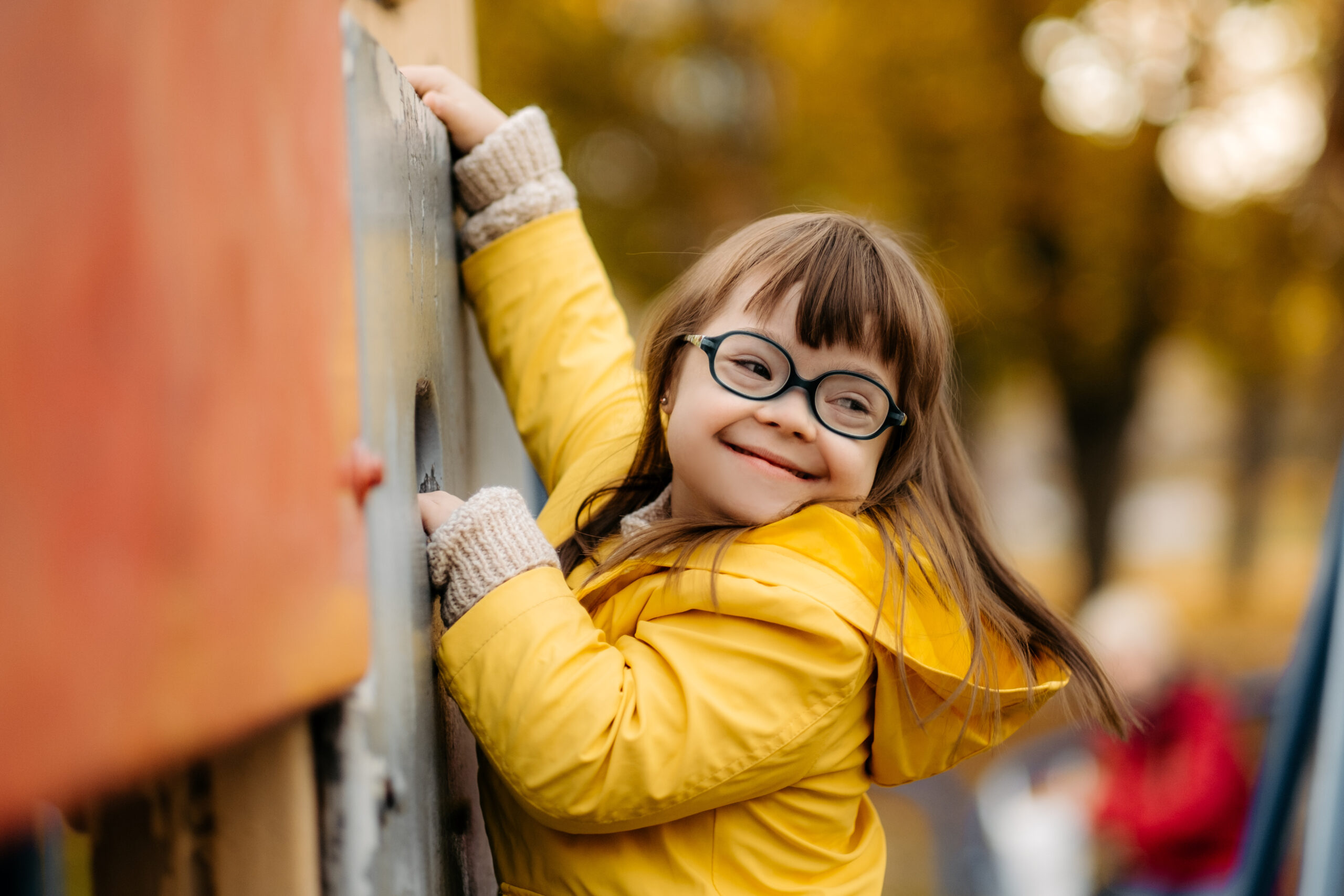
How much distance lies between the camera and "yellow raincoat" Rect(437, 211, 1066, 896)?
126cm

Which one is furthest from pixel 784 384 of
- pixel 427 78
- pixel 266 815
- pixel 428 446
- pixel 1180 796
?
pixel 1180 796

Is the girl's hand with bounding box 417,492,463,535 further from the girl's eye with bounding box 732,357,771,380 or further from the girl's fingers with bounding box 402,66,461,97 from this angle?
the girl's fingers with bounding box 402,66,461,97

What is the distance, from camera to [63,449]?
573 millimetres

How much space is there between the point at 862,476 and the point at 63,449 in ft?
3.75

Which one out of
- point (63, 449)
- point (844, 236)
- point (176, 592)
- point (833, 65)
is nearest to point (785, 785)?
point (844, 236)

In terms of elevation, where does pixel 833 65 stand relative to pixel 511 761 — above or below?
above

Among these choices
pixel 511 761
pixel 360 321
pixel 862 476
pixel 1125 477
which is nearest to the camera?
pixel 360 321

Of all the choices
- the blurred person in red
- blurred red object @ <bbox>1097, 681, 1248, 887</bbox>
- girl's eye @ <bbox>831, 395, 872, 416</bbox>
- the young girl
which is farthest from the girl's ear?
blurred red object @ <bbox>1097, 681, 1248, 887</bbox>

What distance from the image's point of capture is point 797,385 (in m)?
1.51

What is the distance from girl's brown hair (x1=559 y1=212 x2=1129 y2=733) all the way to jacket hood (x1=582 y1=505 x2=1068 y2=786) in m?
0.02

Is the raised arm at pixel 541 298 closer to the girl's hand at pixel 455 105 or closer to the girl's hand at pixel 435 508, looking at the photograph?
the girl's hand at pixel 455 105

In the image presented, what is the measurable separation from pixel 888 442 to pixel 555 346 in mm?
567

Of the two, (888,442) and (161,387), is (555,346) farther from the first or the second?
(161,387)

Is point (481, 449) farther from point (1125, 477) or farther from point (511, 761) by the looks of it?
point (1125, 477)
